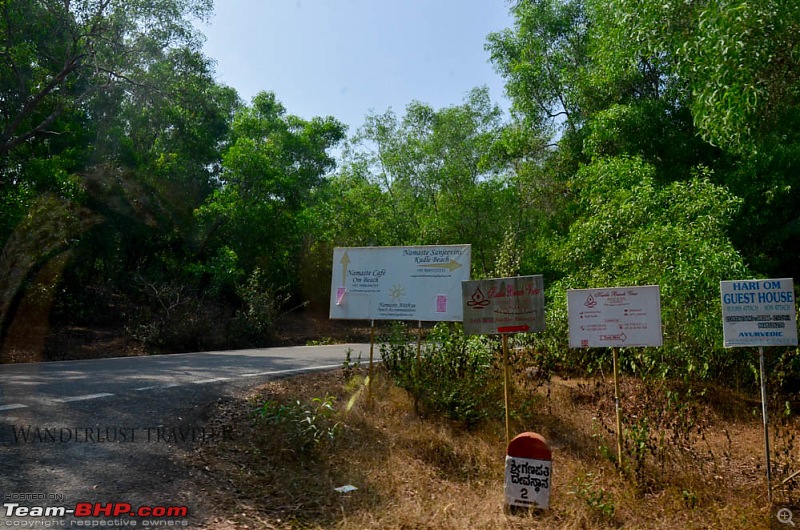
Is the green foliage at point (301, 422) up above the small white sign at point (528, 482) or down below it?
above

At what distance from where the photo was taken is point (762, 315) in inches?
249

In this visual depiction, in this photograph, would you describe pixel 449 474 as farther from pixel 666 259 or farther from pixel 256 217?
pixel 256 217

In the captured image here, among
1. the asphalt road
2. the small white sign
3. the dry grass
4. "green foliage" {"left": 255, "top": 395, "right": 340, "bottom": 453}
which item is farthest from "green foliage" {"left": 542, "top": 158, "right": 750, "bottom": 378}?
the asphalt road

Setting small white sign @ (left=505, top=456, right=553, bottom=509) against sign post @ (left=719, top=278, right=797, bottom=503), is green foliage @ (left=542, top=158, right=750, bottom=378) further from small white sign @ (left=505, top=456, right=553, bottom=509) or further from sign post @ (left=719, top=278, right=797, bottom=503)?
small white sign @ (left=505, top=456, right=553, bottom=509)

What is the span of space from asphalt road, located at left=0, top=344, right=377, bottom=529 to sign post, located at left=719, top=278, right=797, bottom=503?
17.0 ft

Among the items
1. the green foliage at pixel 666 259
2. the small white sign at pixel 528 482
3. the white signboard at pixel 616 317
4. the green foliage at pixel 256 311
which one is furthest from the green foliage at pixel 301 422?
the green foliage at pixel 256 311

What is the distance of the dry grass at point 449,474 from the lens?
552cm

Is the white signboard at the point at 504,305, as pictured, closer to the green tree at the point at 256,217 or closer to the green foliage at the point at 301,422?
the green foliage at the point at 301,422

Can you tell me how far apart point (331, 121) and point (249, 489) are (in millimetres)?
37465

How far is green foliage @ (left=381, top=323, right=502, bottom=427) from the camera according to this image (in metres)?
8.23

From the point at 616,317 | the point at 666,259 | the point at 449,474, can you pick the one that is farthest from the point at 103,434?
the point at 666,259

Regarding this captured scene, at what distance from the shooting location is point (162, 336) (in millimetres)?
17875

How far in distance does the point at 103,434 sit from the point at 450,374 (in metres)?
4.44

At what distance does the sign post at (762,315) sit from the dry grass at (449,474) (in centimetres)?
98
